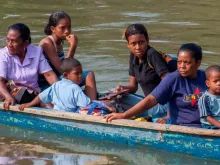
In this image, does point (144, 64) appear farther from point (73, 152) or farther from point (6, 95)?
point (6, 95)

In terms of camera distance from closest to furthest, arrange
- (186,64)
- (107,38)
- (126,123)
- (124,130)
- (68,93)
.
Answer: (186,64) → (126,123) → (124,130) → (68,93) → (107,38)

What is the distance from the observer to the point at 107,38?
10664 millimetres

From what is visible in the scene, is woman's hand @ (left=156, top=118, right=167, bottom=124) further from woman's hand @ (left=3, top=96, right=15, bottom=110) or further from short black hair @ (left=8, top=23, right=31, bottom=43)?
short black hair @ (left=8, top=23, right=31, bottom=43)

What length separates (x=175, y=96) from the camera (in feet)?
18.5

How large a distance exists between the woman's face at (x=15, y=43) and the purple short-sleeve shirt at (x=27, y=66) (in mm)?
90

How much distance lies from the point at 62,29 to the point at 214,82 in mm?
2163

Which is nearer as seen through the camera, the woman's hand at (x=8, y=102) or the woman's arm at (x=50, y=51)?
the woman's hand at (x=8, y=102)

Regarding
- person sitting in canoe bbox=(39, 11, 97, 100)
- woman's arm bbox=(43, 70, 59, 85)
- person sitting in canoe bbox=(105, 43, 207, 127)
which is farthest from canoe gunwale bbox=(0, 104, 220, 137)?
person sitting in canoe bbox=(39, 11, 97, 100)

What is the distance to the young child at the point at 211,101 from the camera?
17.6 feet

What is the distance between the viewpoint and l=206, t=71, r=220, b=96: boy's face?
17.6 ft

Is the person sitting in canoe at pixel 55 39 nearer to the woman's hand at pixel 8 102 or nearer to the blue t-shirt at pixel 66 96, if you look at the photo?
the blue t-shirt at pixel 66 96

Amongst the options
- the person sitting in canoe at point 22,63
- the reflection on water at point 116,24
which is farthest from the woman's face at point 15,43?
the reflection on water at point 116,24

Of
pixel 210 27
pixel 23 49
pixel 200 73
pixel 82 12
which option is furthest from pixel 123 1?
pixel 200 73

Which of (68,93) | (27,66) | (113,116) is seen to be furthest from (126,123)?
(27,66)
